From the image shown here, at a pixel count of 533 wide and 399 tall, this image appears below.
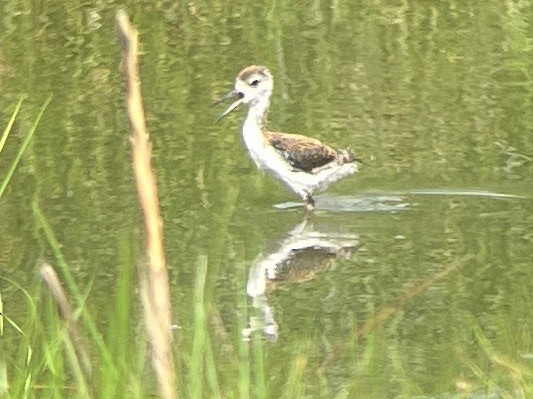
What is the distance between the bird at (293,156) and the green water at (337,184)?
0.36 ft

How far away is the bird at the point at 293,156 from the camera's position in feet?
24.7

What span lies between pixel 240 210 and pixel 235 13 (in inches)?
142

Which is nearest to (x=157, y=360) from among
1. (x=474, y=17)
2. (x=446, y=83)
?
(x=446, y=83)

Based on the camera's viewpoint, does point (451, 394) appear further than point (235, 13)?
No

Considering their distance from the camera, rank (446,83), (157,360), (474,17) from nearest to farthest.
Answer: (157,360)
(446,83)
(474,17)

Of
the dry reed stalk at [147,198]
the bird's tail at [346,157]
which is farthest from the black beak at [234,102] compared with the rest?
the dry reed stalk at [147,198]

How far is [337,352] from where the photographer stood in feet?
16.3

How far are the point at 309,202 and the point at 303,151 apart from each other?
0.36m

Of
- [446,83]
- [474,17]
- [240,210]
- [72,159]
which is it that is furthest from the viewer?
[474,17]

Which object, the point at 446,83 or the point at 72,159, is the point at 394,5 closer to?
the point at 446,83

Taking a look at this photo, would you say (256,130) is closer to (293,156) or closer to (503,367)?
(293,156)

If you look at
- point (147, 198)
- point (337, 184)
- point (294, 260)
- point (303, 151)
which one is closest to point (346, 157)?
point (303, 151)

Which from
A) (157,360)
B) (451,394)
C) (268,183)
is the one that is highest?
(157,360)

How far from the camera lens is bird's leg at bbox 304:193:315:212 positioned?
734cm
